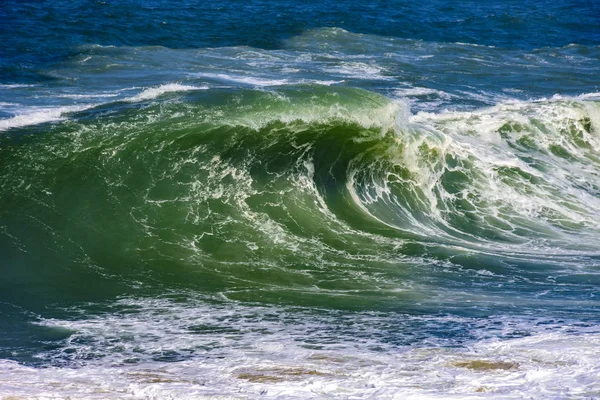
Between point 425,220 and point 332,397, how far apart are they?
6287mm

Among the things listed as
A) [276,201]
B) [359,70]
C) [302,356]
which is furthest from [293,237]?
[359,70]

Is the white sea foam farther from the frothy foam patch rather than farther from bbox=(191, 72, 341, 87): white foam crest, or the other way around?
the frothy foam patch

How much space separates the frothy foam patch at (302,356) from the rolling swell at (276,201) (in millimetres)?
800

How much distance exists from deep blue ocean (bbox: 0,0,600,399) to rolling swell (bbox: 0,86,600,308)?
3 centimetres

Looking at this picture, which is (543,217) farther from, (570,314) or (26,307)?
(26,307)

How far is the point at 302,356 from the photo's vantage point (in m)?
5.86

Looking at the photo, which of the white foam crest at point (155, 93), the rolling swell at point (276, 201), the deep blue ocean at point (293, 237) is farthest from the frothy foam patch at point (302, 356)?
the white foam crest at point (155, 93)

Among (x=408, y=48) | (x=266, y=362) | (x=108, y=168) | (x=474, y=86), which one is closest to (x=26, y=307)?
(x=266, y=362)

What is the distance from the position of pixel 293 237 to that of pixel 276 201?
93 cm

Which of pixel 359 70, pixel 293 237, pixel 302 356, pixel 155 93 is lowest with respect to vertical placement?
pixel 302 356

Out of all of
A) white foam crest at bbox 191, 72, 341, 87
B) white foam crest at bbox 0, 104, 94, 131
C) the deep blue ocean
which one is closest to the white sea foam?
the deep blue ocean

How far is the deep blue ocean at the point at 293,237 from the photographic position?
222 inches

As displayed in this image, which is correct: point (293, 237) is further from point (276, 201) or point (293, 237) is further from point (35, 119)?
point (35, 119)

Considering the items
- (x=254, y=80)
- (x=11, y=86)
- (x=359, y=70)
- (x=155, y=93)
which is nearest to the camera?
(x=155, y=93)
